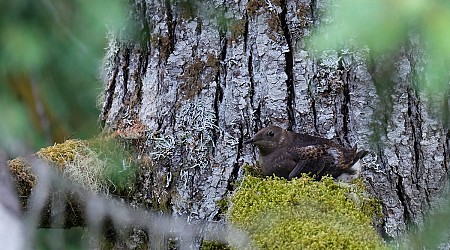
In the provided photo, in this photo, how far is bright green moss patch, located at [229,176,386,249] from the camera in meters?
1.52

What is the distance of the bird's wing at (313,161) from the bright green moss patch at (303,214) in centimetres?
5

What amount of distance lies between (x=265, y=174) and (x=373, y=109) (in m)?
0.38

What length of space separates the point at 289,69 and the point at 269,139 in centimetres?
24

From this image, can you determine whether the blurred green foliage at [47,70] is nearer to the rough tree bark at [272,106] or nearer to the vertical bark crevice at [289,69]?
the rough tree bark at [272,106]

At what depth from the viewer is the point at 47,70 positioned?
3.37 m

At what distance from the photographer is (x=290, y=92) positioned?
1.90m

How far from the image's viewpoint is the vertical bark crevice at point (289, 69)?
1.90 metres

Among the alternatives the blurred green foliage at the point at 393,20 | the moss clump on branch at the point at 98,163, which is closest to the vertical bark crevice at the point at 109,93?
the moss clump on branch at the point at 98,163

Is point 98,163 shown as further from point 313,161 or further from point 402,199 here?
point 402,199

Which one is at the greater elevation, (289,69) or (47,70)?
(47,70)

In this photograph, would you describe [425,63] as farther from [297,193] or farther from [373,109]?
[297,193]

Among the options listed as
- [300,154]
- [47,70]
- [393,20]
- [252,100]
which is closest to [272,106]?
[252,100]

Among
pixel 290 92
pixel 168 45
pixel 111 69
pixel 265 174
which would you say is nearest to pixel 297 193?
pixel 265 174

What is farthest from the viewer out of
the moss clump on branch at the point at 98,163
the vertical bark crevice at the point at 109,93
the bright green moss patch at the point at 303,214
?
the vertical bark crevice at the point at 109,93
